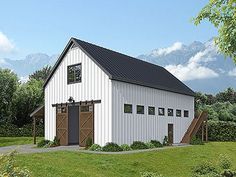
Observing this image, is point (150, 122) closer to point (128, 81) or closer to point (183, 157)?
point (128, 81)

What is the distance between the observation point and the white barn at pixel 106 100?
26984mm

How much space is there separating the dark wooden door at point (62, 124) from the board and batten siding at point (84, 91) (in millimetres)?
520

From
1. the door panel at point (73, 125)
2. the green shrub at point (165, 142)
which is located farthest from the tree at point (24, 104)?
the green shrub at point (165, 142)

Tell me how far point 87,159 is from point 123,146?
7001mm

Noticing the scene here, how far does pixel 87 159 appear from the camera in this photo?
64.7 feet

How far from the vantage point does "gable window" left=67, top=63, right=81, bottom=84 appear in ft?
97.3

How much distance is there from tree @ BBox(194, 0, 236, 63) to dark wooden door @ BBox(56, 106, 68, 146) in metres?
18.2

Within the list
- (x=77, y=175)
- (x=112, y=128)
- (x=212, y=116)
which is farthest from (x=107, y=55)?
(x=212, y=116)

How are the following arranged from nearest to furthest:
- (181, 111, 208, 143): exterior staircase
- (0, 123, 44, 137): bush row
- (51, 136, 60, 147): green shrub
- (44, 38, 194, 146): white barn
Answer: (44, 38, 194, 146): white barn, (51, 136, 60, 147): green shrub, (181, 111, 208, 143): exterior staircase, (0, 123, 44, 137): bush row

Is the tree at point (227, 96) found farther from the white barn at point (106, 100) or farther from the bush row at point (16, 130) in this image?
the bush row at point (16, 130)

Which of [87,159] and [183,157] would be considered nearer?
[87,159]

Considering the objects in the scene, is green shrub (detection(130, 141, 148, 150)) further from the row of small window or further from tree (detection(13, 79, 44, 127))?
tree (detection(13, 79, 44, 127))

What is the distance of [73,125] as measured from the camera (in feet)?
105

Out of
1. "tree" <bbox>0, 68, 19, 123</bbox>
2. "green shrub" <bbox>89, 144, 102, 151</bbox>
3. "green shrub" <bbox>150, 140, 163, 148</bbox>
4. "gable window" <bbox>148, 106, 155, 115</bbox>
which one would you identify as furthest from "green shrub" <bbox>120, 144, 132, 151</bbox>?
"tree" <bbox>0, 68, 19, 123</bbox>
